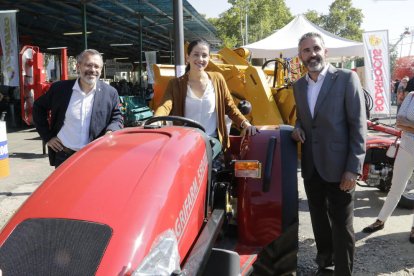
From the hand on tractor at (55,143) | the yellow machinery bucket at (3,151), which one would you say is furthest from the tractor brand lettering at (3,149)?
the hand on tractor at (55,143)

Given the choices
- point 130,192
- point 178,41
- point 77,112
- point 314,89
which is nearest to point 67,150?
point 77,112

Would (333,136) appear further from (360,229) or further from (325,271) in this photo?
(360,229)

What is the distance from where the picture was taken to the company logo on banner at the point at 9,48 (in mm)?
11281

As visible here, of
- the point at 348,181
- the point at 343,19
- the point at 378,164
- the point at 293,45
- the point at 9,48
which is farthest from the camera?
the point at 343,19

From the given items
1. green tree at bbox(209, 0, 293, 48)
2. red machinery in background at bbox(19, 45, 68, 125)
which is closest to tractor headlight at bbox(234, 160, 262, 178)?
red machinery in background at bbox(19, 45, 68, 125)

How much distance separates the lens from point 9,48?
11.6m

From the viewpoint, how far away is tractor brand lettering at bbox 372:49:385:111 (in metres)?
10.6

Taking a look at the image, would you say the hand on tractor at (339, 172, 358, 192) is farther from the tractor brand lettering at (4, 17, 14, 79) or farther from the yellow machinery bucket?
the tractor brand lettering at (4, 17, 14, 79)

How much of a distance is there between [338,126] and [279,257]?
95cm

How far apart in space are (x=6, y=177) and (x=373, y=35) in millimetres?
9302

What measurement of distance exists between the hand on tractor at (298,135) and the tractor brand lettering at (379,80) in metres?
8.54

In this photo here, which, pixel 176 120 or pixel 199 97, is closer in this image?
pixel 176 120

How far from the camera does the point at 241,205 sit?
2.78 m

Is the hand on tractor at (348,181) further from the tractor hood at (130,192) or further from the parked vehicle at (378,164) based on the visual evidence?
the parked vehicle at (378,164)
